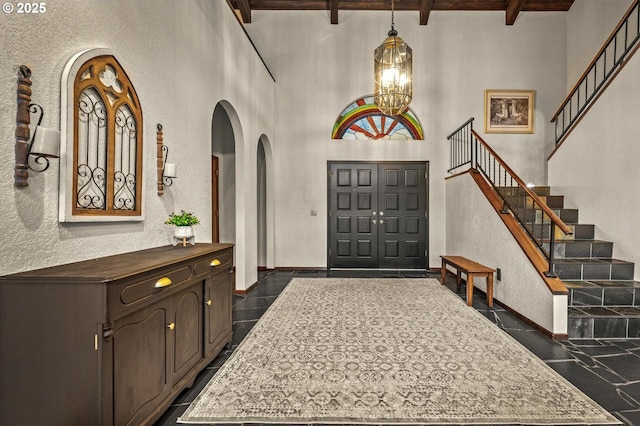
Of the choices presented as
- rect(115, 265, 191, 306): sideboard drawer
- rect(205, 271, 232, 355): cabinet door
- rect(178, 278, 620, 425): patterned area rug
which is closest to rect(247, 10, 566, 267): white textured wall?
rect(178, 278, 620, 425): patterned area rug

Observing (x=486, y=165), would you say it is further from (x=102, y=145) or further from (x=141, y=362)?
(x=141, y=362)

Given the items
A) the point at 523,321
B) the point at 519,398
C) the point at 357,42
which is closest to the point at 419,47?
the point at 357,42

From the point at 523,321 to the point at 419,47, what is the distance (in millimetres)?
6060

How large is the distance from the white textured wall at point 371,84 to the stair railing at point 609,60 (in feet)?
3.73

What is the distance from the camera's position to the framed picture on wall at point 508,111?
7051mm

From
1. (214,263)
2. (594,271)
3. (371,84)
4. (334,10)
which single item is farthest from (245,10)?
(594,271)

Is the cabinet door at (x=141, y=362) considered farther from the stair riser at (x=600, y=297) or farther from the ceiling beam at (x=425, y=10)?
the ceiling beam at (x=425, y=10)

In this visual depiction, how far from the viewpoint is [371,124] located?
722 cm

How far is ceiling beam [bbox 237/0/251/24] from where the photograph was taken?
6.73m

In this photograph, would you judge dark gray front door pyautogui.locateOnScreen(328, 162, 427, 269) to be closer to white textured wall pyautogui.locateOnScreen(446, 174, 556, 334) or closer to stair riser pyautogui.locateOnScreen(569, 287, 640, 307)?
white textured wall pyautogui.locateOnScreen(446, 174, 556, 334)

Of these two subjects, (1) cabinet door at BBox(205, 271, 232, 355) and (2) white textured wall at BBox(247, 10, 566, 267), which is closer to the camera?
(1) cabinet door at BBox(205, 271, 232, 355)

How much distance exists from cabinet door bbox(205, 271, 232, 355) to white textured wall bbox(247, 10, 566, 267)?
4.17 meters

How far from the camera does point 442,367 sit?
2.61 meters

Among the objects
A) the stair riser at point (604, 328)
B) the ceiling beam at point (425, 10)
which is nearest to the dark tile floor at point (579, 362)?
the stair riser at point (604, 328)
